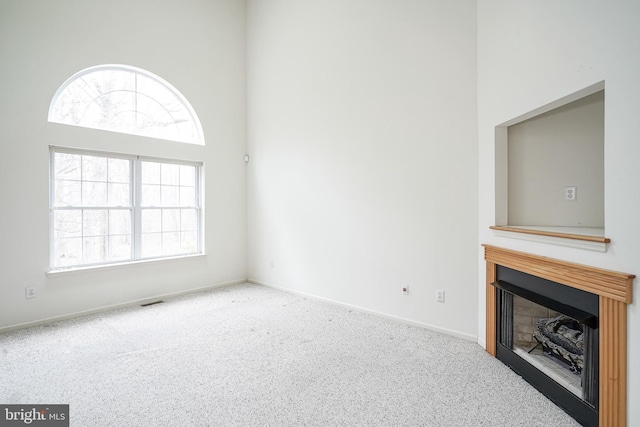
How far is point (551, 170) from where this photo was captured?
8.00ft

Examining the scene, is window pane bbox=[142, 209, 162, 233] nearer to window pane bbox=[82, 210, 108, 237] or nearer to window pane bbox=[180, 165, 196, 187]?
window pane bbox=[82, 210, 108, 237]

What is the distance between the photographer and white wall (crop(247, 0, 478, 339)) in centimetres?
296

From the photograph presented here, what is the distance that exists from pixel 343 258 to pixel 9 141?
3.78 m

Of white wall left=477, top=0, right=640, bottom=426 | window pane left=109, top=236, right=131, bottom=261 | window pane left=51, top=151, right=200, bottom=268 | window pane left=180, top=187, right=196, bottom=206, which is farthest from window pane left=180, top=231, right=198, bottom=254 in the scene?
white wall left=477, top=0, right=640, bottom=426

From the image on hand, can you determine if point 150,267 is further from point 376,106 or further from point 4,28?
point 376,106

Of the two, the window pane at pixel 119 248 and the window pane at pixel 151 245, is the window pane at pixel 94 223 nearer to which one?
the window pane at pixel 119 248

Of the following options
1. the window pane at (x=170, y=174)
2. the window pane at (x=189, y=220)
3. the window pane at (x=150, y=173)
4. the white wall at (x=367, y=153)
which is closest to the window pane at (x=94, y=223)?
the window pane at (x=150, y=173)

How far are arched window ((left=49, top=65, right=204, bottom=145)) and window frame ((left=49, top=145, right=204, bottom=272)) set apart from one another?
331mm

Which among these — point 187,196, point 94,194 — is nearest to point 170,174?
point 187,196

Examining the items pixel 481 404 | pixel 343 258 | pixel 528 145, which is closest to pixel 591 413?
pixel 481 404

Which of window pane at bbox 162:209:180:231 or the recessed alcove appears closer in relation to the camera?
the recessed alcove

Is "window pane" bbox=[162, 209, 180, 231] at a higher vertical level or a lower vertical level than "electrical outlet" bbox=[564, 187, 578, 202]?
lower

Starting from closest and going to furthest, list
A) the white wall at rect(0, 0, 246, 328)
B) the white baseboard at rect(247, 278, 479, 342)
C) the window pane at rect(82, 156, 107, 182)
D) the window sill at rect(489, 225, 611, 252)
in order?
1. the window sill at rect(489, 225, 611, 252)
2. the white baseboard at rect(247, 278, 479, 342)
3. the white wall at rect(0, 0, 246, 328)
4. the window pane at rect(82, 156, 107, 182)

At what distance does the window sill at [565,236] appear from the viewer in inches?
66.4
